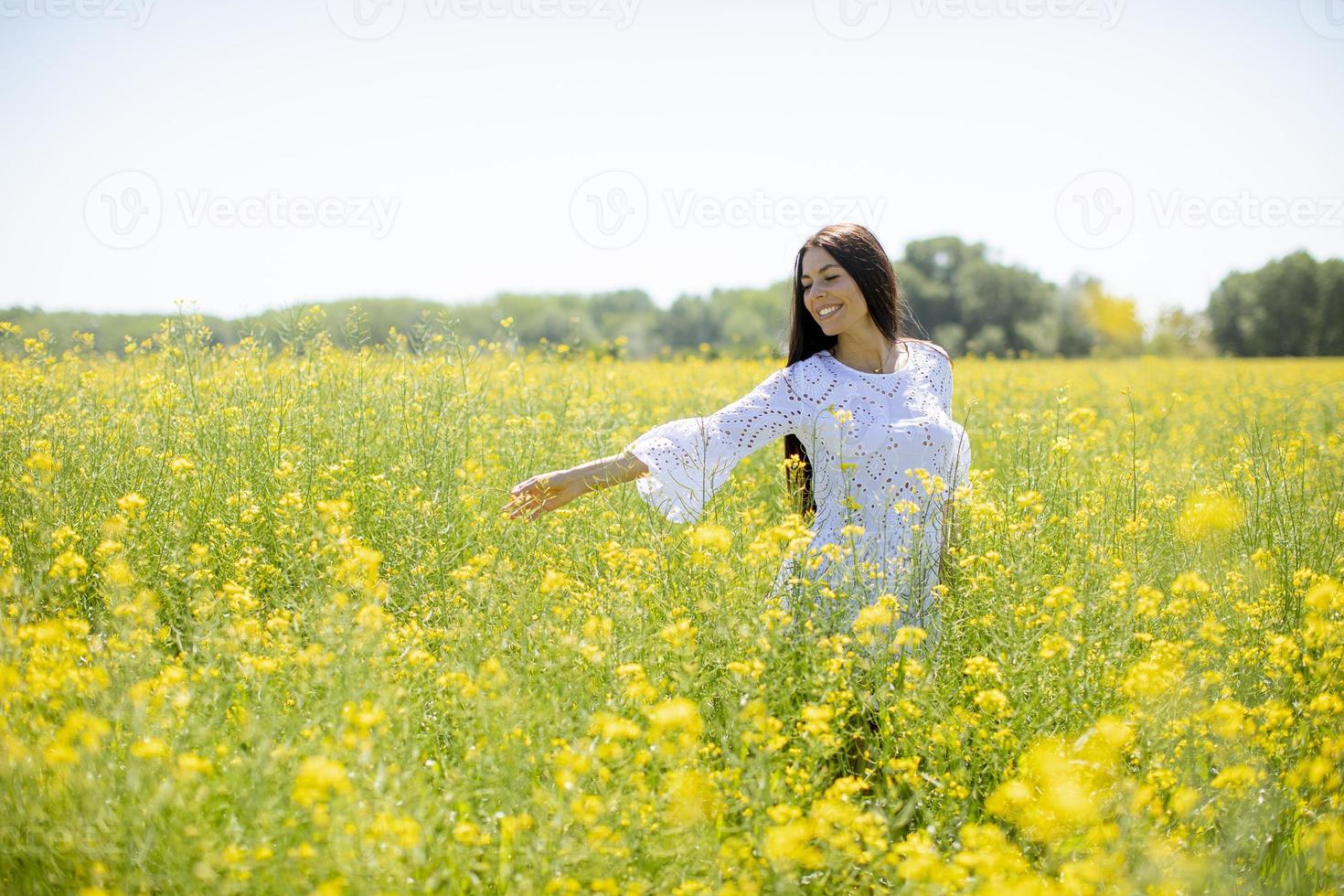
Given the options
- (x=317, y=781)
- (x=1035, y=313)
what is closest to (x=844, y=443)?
(x=317, y=781)

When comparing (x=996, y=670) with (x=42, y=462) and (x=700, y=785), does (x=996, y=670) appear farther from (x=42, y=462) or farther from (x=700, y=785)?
(x=42, y=462)

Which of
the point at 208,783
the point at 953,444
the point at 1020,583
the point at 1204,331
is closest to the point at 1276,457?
the point at 953,444

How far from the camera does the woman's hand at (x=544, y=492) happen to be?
8.67 feet

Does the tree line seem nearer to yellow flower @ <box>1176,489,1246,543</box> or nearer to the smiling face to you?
the smiling face

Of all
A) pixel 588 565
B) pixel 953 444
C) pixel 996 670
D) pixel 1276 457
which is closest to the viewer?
pixel 996 670

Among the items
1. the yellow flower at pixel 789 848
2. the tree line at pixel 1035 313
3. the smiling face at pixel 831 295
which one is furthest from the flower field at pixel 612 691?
the tree line at pixel 1035 313

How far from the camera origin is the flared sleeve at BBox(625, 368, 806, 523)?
2.89 m

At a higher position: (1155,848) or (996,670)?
(996,670)

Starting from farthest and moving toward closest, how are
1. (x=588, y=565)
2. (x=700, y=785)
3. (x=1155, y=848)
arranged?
(x=588, y=565)
(x=700, y=785)
(x=1155, y=848)

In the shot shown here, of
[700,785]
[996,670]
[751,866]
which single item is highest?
[996,670]

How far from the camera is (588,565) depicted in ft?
9.43

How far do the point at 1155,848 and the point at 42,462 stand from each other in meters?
2.88

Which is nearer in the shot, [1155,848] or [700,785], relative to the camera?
[1155,848]

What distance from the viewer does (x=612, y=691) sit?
2055 millimetres
